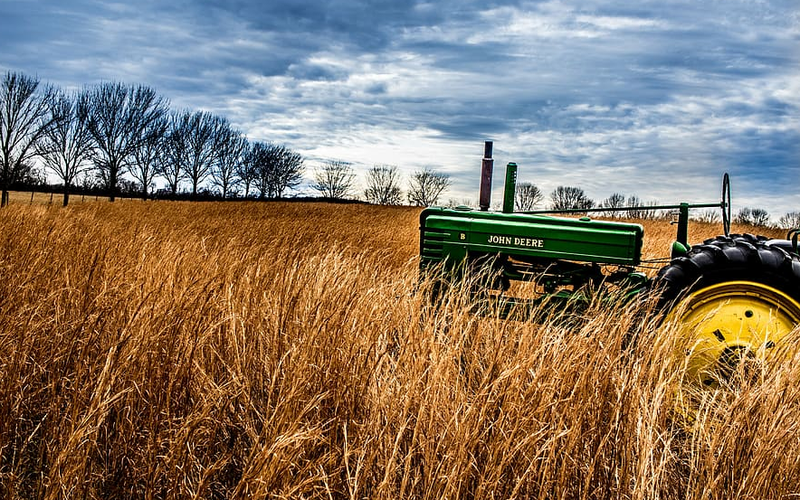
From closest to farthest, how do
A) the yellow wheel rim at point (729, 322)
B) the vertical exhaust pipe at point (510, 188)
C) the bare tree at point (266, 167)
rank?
1. the yellow wheel rim at point (729, 322)
2. the vertical exhaust pipe at point (510, 188)
3. the bare tree at point (266, 167)

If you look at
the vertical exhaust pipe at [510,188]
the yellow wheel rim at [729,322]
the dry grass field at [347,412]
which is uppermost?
the vertical exhaust pipe at [510,188]

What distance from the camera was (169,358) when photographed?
2566 millimetres

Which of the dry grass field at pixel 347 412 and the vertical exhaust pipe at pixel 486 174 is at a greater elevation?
the vertical exhaust pipe at pixel 486 174

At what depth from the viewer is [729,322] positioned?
3131mm

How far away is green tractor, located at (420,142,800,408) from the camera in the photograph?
3.06 m

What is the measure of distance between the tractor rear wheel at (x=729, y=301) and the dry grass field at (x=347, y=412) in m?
0.24

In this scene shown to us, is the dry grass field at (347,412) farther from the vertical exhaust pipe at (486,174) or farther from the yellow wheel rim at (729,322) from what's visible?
the vertical exhaust pipe at (486,174)

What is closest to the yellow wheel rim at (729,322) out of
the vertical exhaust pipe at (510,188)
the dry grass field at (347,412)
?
the dry grass field at (347,412)

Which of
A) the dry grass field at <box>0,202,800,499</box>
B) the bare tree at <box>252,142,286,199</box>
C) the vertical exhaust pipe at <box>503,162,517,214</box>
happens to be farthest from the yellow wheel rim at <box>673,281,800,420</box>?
the bare tree at <box>252,142,286,199</box>

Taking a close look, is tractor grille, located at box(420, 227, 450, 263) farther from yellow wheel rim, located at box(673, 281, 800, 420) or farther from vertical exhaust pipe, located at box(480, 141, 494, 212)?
yellow wheel rim, located at box(673, 281, 800, 420)

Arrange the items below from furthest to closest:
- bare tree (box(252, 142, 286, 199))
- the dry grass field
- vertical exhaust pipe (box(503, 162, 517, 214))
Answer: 1. bare tree (box(252, 142, 286, 199))
2. vertical exhaust pipe (box(503, 162, 517, 214))
3. the dry grass field

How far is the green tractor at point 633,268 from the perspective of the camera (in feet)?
10.1

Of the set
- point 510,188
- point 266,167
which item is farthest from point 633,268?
point 266,167

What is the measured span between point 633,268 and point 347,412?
9.27ft
